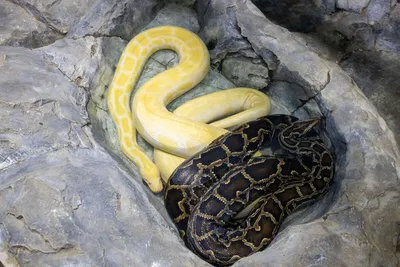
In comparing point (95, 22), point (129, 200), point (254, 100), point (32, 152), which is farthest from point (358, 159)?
point (95, 22)

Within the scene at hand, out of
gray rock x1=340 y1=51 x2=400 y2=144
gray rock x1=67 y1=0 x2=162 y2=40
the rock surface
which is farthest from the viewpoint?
gray rock x1=340 y1=51 x2=400 y2=144

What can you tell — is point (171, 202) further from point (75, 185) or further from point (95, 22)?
point (95, 22)

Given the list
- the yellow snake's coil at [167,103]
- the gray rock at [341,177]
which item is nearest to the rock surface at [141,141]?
the gray rock at [341,177]

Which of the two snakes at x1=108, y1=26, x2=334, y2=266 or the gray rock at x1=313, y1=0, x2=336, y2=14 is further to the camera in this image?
the gray rock at x1=313, y1=0, x2=336, y2=14

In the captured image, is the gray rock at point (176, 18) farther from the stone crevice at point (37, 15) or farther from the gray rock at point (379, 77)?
the gray rock at point (379, 77)

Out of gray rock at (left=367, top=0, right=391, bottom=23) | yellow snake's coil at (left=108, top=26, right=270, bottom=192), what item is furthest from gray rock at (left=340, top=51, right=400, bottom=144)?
yellow snake's coil at (left=108, top=26, right=270, bottom=192)

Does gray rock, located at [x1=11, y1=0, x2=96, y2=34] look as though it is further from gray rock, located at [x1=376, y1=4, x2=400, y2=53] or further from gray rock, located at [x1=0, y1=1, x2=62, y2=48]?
gray rock, located at [x1=376, y1=4, x2=400, y2=53]

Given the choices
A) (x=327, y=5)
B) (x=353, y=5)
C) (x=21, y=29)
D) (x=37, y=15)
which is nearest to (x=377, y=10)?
(x=353, y=5)
